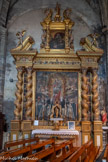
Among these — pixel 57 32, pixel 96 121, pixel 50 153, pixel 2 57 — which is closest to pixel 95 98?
pixel 96 121

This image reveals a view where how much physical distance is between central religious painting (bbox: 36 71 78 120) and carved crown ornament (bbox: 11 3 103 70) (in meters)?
0.53

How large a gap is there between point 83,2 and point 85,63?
4.75m

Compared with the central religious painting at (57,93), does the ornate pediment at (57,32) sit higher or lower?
higher

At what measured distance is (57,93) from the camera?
1170cm

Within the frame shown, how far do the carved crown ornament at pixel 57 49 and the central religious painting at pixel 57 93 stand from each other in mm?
528

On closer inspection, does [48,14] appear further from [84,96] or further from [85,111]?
[85,111]

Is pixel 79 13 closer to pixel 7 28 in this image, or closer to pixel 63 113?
pixel 7 28

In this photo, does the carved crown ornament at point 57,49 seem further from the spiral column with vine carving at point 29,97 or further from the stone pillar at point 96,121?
the stone pillar at point 96,121

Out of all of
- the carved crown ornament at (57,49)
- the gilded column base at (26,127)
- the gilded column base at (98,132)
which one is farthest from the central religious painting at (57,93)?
the gilded column base at (98,132)

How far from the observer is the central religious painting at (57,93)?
11.4 m

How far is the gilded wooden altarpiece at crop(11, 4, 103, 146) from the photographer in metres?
11.0

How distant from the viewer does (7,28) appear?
Result: 1329 centimetres

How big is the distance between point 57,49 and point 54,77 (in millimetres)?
1645

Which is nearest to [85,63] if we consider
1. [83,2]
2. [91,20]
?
[91,20]
